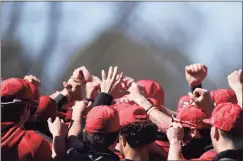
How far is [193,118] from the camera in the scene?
9.93ft

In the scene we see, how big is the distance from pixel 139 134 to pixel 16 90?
59 centimetres

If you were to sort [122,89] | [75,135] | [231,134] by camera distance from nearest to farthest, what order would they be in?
[231,134] < [75,135] < [122,89]

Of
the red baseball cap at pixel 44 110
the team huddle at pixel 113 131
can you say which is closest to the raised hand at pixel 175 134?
the team huddle at pixel 113 131

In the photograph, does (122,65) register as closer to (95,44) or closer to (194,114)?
(95,44)

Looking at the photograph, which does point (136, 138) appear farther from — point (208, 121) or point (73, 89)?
point (73, 89)

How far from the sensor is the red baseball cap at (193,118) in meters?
3.02

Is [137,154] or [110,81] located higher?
[110,81]

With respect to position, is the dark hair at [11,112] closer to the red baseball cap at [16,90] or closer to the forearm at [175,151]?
the red baseball cap at [16,90]

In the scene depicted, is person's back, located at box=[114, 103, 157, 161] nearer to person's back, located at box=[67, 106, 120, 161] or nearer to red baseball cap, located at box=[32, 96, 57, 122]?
person's back, located at box=[67, 106, 120, 161]

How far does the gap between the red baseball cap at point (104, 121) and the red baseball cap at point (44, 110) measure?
0.37 metres

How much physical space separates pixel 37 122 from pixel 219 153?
3.19 feet

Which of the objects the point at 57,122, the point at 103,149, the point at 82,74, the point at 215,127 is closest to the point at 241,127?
the point at 215,127

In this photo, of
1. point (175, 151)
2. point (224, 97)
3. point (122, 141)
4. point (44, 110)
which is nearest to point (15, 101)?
point (44, 110)

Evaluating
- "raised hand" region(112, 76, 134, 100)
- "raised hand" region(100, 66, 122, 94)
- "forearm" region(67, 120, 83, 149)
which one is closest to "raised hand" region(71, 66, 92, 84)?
"raised hand" region(112, 76, 134, 100)
